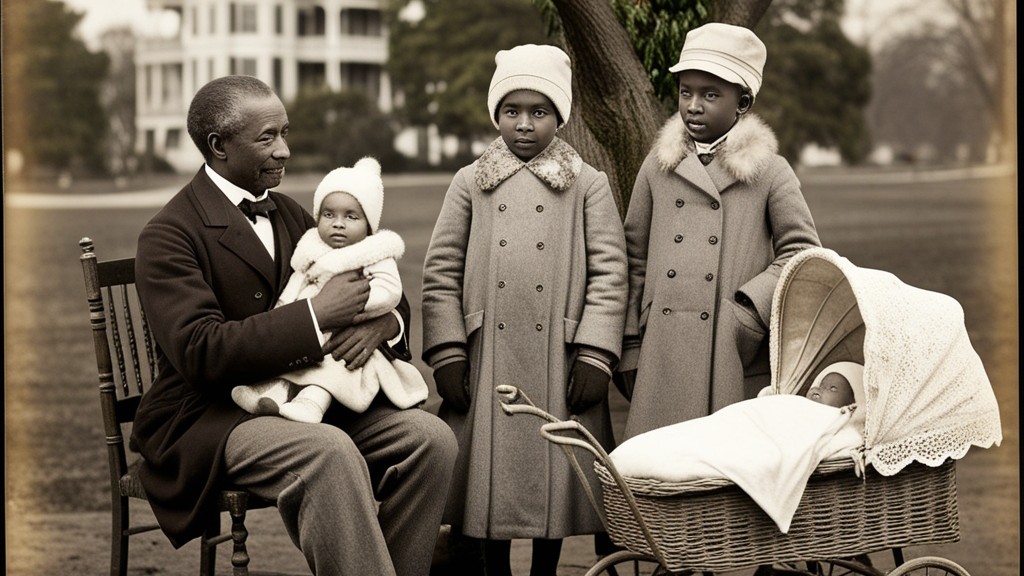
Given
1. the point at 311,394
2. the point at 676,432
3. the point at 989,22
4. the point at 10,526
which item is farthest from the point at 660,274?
the point at 989,22

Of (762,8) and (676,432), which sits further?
(762,8)

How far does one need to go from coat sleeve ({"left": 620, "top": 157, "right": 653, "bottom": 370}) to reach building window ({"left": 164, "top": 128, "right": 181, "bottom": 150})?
23.9m

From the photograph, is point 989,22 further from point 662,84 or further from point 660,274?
point 660,274

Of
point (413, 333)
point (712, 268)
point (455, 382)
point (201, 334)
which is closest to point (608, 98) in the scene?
point (712, 268)

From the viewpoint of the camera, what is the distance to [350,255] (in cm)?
409

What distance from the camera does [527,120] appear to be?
4410 millimetres

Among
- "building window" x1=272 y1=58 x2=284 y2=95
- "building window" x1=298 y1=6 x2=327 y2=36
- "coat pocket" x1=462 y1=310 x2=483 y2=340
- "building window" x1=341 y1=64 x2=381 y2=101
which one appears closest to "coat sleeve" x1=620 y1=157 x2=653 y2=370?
"coat pocket" x1=462 y1=310 x2=483 y2=340

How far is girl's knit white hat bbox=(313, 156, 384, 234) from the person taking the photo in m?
4.08

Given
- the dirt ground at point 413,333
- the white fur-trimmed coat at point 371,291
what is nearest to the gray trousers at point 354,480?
the white fur-trimmed coat at point 371,291

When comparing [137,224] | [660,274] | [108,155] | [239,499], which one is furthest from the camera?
[108,155]

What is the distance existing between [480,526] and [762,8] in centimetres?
328

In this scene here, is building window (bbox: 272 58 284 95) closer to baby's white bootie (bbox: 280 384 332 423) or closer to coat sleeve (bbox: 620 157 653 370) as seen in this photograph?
coat sleeve (bbox: 620 157 653 370)

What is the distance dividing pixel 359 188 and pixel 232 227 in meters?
0.45

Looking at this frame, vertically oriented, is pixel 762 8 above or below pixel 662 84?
above
